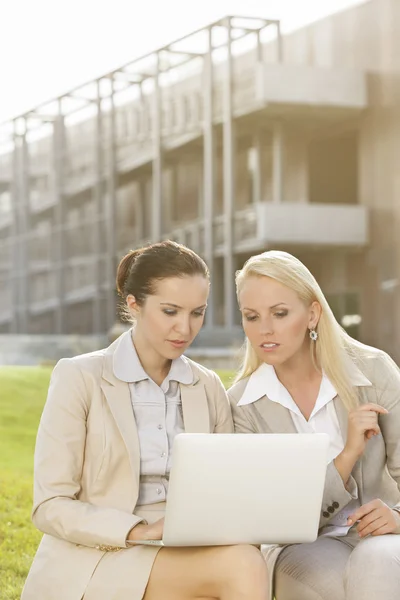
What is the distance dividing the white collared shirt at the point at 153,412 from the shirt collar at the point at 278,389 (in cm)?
28

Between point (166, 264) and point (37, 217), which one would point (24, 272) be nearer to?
point (37, 217)

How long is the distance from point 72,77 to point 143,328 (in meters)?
12.5

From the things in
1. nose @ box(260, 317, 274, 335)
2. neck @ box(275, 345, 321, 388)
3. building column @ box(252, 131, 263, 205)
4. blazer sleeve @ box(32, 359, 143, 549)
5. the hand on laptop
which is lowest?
the hand on laptop

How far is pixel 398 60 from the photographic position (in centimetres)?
1495

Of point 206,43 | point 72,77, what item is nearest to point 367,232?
point 206,43

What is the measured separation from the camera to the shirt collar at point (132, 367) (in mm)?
2893

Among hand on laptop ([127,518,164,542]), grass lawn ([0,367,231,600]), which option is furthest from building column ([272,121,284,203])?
hand on laptop ([127,518,164,542])

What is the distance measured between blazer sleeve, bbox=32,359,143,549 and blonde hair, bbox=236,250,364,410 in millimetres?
586

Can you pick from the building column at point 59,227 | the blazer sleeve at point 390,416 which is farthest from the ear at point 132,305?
the building column at point 59,227

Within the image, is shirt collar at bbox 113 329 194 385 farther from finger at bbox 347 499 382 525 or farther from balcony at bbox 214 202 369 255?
balcony at bbox 214 202 369 255

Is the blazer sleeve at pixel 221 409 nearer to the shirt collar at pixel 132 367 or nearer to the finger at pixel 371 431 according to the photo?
the shirt collar at pixel 132 367

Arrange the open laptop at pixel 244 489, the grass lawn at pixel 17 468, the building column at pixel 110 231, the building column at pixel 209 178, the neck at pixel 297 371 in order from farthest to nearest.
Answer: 1. the building column at pixel 110 231
2. the building column at pixel 209 178
3. the grass lawn at pixel 17 468
4. the neck at pixel 297 371
5. the open laptop at pixel 244 489

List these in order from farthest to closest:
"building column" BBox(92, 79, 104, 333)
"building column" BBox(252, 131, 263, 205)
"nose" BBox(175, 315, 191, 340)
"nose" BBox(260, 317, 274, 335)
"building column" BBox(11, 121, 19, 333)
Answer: "building column" BBox(11, 121, 19, 333)
"building column" BBox(92, 79, 104, 333)
"building column" BBox(252, 131, 263, 205)
"nose" BBox(260, 317, 274, 335)
"nose" BBox(175, 315, 191, 340)

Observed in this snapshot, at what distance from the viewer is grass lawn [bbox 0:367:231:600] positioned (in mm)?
4742
